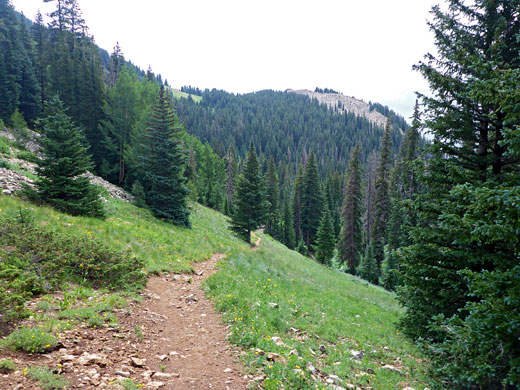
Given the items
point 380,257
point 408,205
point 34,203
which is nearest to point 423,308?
point 408,205

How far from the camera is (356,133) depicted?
627 feet

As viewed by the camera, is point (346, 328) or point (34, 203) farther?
point (34, 203)

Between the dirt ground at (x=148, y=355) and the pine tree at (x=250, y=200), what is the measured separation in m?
21.9

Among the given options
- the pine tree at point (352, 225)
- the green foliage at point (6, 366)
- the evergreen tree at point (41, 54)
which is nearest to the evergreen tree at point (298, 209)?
the pine tree at point (352, 225)

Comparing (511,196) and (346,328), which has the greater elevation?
(511,196)

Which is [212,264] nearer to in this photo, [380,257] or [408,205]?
[408,205]

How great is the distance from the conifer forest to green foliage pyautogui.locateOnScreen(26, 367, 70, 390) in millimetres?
7495

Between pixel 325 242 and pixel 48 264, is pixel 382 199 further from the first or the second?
pixel 48 264

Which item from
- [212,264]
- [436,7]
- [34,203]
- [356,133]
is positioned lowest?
[212,264]

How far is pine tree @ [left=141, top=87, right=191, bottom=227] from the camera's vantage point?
2488cm

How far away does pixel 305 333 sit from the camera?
8695 mm

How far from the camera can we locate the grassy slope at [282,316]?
22.4 ft

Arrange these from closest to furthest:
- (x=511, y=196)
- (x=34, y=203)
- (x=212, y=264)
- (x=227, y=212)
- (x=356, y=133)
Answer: (x=511, y=196)
(x=34, y=203)
(x=212, y=264)
(x=227, y=212)
(x=356, y=133)

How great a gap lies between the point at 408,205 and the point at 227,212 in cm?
4788
